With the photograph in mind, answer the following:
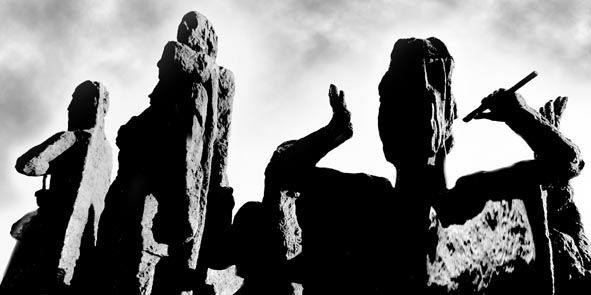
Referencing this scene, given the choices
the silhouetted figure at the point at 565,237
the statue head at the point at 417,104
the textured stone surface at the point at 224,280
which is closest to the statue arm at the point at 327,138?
the statue head at the point at 417,104

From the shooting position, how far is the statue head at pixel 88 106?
6527 millimetres

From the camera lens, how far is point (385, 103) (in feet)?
10.3

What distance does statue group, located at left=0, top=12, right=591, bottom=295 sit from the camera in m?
2.87

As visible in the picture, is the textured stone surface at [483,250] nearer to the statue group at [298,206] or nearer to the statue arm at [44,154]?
the statue group at [298,206]

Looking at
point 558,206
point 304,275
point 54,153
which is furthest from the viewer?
point 54,153

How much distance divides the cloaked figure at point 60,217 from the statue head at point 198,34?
4.88 feet

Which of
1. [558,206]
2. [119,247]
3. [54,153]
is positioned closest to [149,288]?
[119,247]

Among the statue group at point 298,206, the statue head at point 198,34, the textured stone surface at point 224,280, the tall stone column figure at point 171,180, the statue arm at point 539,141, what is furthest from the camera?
the statue head at point 198,34

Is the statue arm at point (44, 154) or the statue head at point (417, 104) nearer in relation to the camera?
the statue head at point (417, 104)

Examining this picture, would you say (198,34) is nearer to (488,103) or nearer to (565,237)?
(488,103)

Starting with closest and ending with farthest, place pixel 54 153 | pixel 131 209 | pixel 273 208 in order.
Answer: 1. pixel 273 208
2. pixel 131 209
3. pixel 54 153

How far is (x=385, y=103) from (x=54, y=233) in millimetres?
4073

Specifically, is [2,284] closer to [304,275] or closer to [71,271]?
[71,271]

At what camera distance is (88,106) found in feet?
21.6
